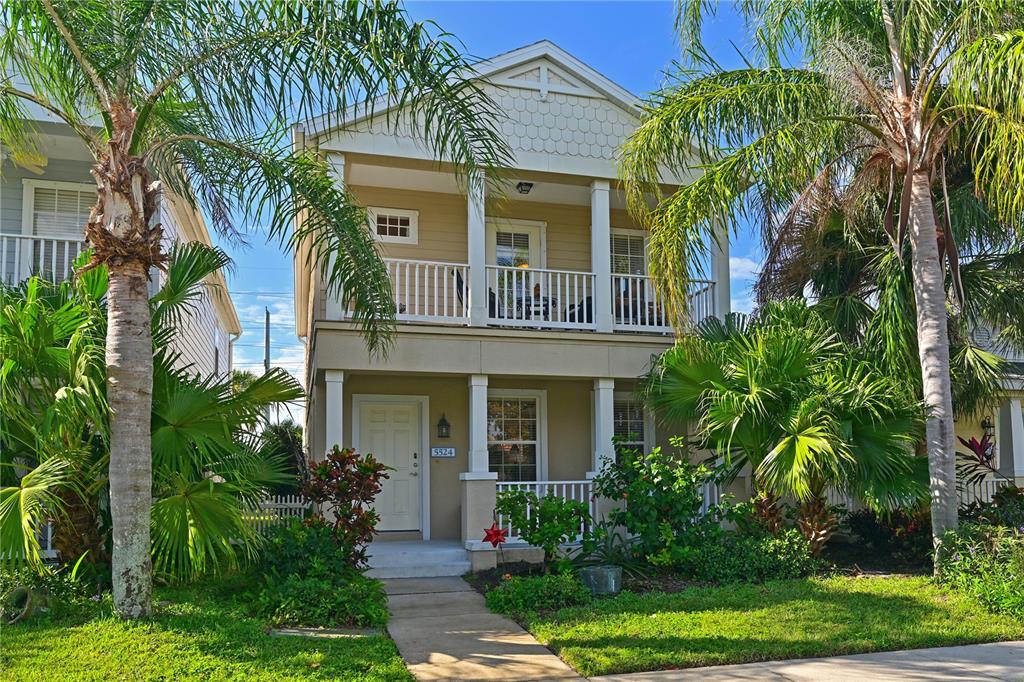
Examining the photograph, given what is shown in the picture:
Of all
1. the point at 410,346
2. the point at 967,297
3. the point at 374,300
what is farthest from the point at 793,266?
the point at 374,300

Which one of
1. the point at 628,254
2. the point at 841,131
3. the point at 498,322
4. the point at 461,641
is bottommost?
the point at 461,641

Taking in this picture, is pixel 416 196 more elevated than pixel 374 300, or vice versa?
pixel 416 196

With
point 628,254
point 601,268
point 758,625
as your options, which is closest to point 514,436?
point 601,268

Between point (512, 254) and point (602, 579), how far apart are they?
22.3 feet

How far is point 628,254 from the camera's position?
1482cm

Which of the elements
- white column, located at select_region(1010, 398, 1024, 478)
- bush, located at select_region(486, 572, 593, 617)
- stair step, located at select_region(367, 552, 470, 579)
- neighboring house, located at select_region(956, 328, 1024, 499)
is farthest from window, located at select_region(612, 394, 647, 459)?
white column, located at select_region(1010, 398, 1024, 478)

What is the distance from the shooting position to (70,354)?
7.46m

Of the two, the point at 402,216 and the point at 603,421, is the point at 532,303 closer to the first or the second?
the point at 603,421

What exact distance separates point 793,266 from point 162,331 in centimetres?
823

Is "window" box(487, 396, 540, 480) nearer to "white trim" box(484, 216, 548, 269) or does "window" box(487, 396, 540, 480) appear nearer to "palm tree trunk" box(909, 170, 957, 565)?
"white trim" box(484, 216, 548, 269)

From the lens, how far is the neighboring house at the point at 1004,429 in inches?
556

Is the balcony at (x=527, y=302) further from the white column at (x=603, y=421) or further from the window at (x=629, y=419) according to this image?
the window at (x=629, y=419)

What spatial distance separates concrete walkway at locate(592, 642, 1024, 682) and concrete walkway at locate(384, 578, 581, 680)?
0.66 metres

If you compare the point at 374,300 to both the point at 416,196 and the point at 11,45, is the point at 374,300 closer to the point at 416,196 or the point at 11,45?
the point at 11,45
